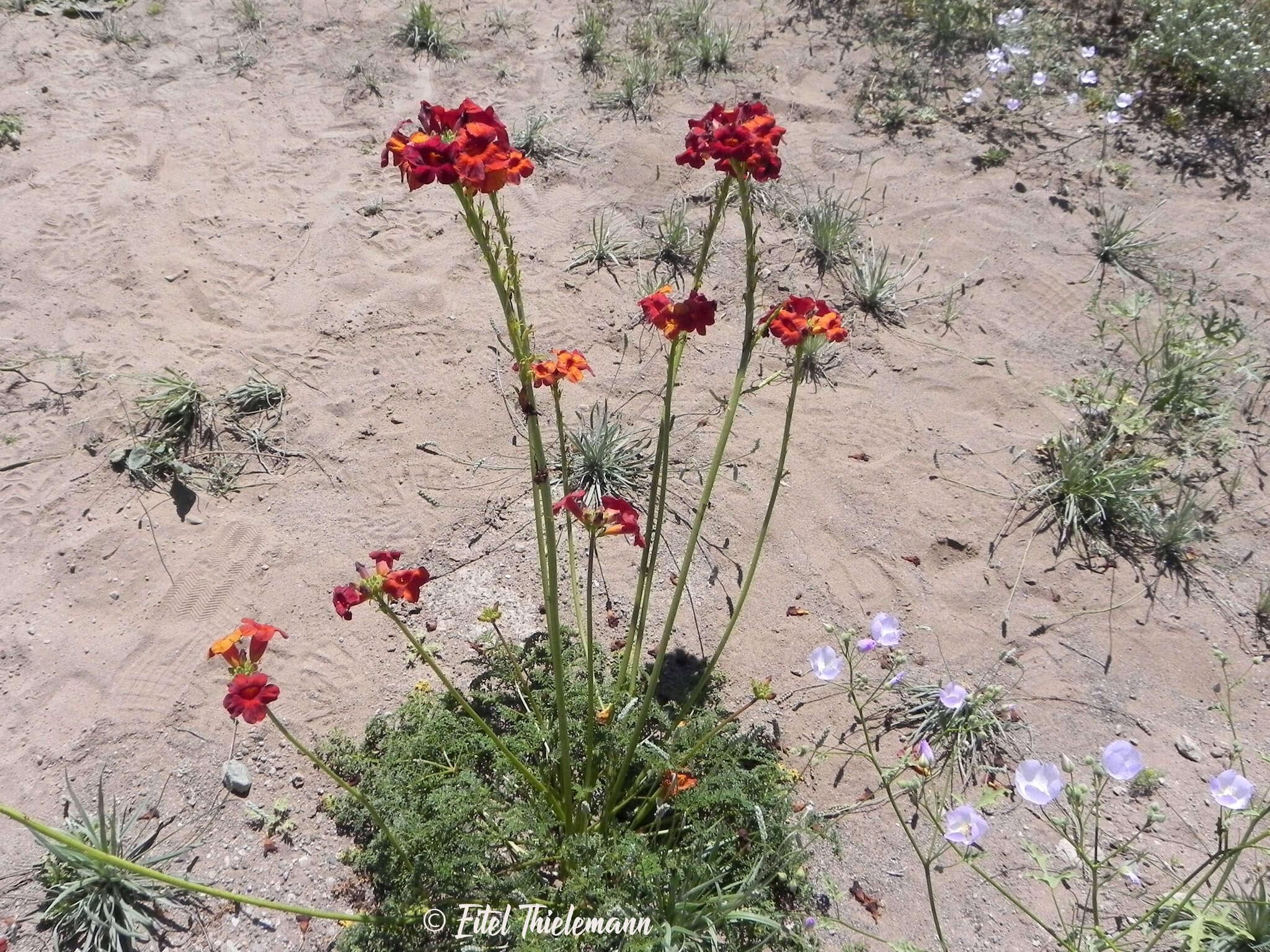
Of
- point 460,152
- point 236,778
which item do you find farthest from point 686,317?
point 236,778

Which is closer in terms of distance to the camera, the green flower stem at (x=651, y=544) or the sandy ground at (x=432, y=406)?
the green flower stem at (x=651, y=544)

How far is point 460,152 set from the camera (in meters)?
1.41

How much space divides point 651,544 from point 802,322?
29.3 inches

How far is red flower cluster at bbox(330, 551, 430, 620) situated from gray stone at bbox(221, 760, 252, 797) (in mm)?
989

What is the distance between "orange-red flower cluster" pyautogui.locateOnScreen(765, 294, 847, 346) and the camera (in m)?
1.75

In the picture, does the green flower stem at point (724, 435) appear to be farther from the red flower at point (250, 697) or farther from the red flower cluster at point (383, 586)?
the red flower at point (250, 697)

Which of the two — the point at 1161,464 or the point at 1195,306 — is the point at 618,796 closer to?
the point at 1161,464

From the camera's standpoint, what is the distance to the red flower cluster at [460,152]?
4.60ft

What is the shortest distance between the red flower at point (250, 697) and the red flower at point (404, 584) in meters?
0.25

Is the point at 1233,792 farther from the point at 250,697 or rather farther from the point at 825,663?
the point at 250,697

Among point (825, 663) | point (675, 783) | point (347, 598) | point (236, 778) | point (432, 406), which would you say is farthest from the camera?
point (432, 406)

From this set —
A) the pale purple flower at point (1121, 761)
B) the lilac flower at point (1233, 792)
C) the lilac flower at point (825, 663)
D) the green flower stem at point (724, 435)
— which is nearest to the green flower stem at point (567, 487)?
the green flower stem at point (724, 435)

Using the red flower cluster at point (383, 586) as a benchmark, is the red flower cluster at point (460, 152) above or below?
above

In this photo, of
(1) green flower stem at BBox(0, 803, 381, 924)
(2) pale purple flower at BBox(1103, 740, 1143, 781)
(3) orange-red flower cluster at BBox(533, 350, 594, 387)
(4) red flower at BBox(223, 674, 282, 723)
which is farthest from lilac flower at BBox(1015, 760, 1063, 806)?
(4) red flower at BBox(223, 674, 282, 723)
